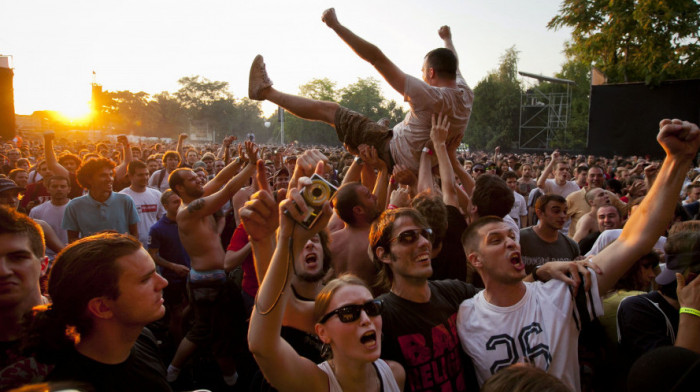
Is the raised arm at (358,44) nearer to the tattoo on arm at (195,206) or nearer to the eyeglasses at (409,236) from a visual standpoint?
the eyeglasses at (409,236)

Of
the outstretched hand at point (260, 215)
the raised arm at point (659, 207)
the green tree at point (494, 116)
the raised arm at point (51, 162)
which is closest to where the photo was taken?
the outstretched hand at point (260, 215)

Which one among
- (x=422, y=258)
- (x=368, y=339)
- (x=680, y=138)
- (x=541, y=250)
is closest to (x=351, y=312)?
(x=368, y=339)

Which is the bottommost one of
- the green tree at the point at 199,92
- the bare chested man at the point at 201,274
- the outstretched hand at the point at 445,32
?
the bare chested man at the point at 201,274

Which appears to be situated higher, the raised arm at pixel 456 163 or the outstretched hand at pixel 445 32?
the outstretched hand at pixel 445 32

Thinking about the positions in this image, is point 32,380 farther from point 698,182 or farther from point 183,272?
point 698,182

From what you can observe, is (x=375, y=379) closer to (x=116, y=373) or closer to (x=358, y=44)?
(x=116, y=373)

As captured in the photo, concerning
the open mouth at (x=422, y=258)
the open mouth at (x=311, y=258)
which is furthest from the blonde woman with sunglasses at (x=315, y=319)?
the open mouth at (x=311, y=258)

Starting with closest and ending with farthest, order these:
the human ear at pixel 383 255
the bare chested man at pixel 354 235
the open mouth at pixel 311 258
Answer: the human ear at pixel 383 255, the open mouth at pixel 311 258, the bare chested man at pixel 354 235

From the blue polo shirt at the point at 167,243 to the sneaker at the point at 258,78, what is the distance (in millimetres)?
2065

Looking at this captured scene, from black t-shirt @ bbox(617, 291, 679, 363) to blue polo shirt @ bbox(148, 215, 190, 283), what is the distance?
4349 millimetres

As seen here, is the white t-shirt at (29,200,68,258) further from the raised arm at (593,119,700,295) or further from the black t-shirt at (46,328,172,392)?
the raised arm at (593,119,700,295)

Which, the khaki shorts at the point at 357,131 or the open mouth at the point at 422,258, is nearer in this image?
the open mouth at the point at 422,258

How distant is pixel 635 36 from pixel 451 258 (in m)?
24.4

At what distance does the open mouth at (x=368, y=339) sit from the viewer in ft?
6.22
